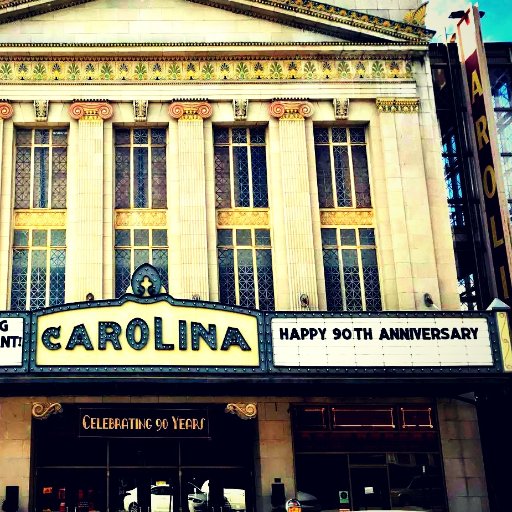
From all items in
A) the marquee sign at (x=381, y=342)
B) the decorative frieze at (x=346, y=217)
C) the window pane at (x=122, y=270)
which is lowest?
the marquee sign at (x=381, y=342)

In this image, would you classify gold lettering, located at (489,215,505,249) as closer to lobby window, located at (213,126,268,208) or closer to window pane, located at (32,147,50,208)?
lobby window, located at (213,126,268,208)

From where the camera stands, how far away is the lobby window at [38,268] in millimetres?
25531

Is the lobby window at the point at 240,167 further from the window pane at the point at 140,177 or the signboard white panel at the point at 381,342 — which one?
the signboard white panel at the point at 381,342

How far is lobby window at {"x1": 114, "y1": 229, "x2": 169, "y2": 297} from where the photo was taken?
1025 inches

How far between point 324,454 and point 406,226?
7173 mm

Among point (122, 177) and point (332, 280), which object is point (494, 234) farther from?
point (122, 177)

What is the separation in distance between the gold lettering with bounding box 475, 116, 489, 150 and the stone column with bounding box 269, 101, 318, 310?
550cm

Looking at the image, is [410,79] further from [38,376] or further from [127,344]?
[38,376]

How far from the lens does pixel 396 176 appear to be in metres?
27.2

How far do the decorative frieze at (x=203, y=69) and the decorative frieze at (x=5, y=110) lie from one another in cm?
76

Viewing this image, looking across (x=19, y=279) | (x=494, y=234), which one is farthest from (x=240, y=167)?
(x=494, y=234)

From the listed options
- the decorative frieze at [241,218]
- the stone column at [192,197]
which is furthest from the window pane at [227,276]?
the decorative frieze at [241,218]

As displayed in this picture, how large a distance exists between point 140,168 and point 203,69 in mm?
3656

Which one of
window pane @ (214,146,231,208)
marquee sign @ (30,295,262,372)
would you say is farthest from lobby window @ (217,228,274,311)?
marquee sign @ (30,295,262,372)
